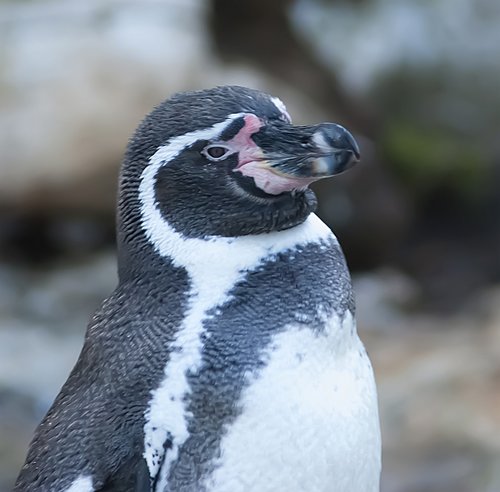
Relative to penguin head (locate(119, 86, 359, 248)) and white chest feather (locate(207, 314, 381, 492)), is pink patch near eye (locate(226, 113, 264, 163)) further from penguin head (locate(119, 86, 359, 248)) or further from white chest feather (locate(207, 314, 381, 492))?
white chest feather (locate(207, 314, 381, 492))

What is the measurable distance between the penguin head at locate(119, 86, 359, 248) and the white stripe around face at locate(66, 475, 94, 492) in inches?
19.8

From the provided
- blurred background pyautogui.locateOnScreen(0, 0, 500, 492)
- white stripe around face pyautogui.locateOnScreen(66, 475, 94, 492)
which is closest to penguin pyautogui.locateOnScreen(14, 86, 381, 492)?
white stripe around face pyautogui.locateOnScreen(66, 475, 94, 492)

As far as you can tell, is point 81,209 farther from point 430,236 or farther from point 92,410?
point 92,410

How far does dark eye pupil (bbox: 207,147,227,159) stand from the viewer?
2.37 m

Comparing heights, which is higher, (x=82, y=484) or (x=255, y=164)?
(x=255, y=164)

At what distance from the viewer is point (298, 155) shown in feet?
7.59

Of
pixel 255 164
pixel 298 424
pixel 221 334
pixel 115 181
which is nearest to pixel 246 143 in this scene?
pixel 255 164

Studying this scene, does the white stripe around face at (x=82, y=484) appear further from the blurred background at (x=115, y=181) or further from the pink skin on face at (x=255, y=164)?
the blurred background at (x=115, y=181)

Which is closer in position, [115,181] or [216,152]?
[216,152]

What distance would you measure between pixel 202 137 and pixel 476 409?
2623 mm

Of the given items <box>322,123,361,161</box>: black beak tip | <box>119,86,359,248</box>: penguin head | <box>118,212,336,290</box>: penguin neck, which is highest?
<box>322,123,361,161</box>: black beak tip

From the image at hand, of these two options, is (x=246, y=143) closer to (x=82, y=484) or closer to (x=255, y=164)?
(x=255, y=164)

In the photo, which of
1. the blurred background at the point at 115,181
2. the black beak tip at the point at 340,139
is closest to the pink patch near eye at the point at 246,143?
the black beak tip at the point at 340,139

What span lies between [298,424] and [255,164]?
0.51 m
